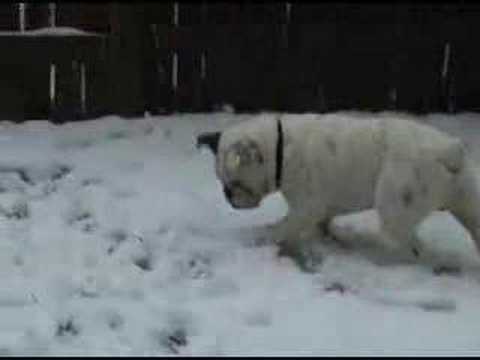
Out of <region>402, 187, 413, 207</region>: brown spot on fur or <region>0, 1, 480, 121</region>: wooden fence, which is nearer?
<region>402, 187, 413, 207</region>: brown spot on fur

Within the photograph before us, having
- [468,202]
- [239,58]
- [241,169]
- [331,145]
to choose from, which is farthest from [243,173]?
[239,58]

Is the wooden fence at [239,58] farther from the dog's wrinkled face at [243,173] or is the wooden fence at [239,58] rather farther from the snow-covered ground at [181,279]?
the dog's wrinkled face at [243,173]

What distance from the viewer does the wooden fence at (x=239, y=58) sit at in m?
7.39

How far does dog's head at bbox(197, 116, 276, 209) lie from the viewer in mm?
5000

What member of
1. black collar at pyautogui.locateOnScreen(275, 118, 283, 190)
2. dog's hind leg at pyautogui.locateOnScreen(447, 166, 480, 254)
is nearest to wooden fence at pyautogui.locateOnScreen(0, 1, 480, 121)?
black collar at pyautogui.locateOnScreen(275, 118, 283, 190)

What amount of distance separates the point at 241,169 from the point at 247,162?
0.04 meters

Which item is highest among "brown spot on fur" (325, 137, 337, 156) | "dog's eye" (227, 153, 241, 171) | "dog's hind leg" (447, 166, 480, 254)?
"brown spot on fur" (325, 137, 337, 156)

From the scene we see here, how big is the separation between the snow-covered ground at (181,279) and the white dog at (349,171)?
0.23 m

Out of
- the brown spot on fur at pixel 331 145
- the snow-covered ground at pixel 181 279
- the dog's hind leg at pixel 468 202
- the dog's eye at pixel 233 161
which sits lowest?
the snow-covered ground at pixel 181 279

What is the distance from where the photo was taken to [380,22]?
25.0 ft

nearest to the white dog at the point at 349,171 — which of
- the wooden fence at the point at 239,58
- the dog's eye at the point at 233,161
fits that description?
the dog's eye at the point at 233,161

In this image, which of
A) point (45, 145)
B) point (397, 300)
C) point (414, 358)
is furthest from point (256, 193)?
point (45, 145)

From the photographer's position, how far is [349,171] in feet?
16.6

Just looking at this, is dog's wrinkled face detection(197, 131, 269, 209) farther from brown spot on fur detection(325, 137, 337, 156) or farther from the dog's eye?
brown spot on fur detection(325, 137, 337, 156)
